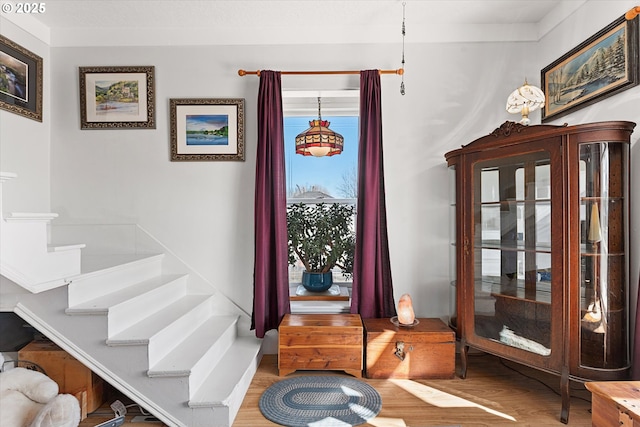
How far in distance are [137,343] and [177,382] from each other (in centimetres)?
30

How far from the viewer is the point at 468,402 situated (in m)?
2.06

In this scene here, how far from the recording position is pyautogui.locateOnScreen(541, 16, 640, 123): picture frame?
6.22 ft

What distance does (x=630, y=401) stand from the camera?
52.1 inches

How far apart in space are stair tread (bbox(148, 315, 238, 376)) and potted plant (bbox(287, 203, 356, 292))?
2.35ft

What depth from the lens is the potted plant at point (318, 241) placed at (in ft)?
9.32

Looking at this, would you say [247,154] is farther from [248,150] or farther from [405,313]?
[405,313]

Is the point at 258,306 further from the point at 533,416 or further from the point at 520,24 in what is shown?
the point at 520,24

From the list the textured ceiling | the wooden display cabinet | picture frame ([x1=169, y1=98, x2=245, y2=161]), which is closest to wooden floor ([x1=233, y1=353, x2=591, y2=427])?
the wooden display cabinet

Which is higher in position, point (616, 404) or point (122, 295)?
point (122, 295)

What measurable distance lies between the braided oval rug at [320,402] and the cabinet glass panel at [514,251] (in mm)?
886

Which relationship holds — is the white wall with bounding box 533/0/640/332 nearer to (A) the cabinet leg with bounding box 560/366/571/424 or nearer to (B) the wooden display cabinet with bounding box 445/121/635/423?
(B) the wooden display cabinet with bounding box 445/121/635/423

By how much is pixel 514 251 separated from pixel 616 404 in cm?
95

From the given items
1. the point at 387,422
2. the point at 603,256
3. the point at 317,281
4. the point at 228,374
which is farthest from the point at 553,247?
Answer: the point at 228,374

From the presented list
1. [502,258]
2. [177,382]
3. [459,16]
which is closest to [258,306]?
[177,382]
